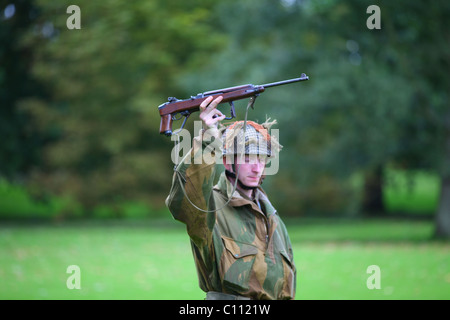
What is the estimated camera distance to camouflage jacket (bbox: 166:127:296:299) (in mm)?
3572

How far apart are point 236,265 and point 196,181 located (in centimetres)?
68

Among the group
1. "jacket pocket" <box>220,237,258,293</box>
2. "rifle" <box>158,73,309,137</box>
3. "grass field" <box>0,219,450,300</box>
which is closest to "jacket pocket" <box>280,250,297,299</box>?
"jacket pocket" <box>220,237,258,293</box>

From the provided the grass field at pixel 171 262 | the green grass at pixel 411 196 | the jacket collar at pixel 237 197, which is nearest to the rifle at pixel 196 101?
the jacket collar at pixel 237 197

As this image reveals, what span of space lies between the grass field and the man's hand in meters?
8.36

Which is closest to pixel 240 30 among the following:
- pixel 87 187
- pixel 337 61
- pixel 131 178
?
pixel 337 61

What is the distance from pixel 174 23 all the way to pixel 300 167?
10050mm

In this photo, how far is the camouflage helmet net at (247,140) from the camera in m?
3.96

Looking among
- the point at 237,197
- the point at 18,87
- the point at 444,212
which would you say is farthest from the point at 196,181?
the point at 18,87

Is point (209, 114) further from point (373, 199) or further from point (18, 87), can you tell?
point (373, 199)

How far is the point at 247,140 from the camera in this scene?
13.1 ft

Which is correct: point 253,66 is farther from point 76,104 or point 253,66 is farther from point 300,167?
point 76,104

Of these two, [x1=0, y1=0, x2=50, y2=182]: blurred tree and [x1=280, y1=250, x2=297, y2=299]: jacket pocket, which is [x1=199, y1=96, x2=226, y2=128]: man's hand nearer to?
[x1=280, y1=250, x2=297, y2=299]: jacket pocket

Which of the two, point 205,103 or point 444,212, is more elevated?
point 205,103

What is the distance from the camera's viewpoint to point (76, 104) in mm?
28219
